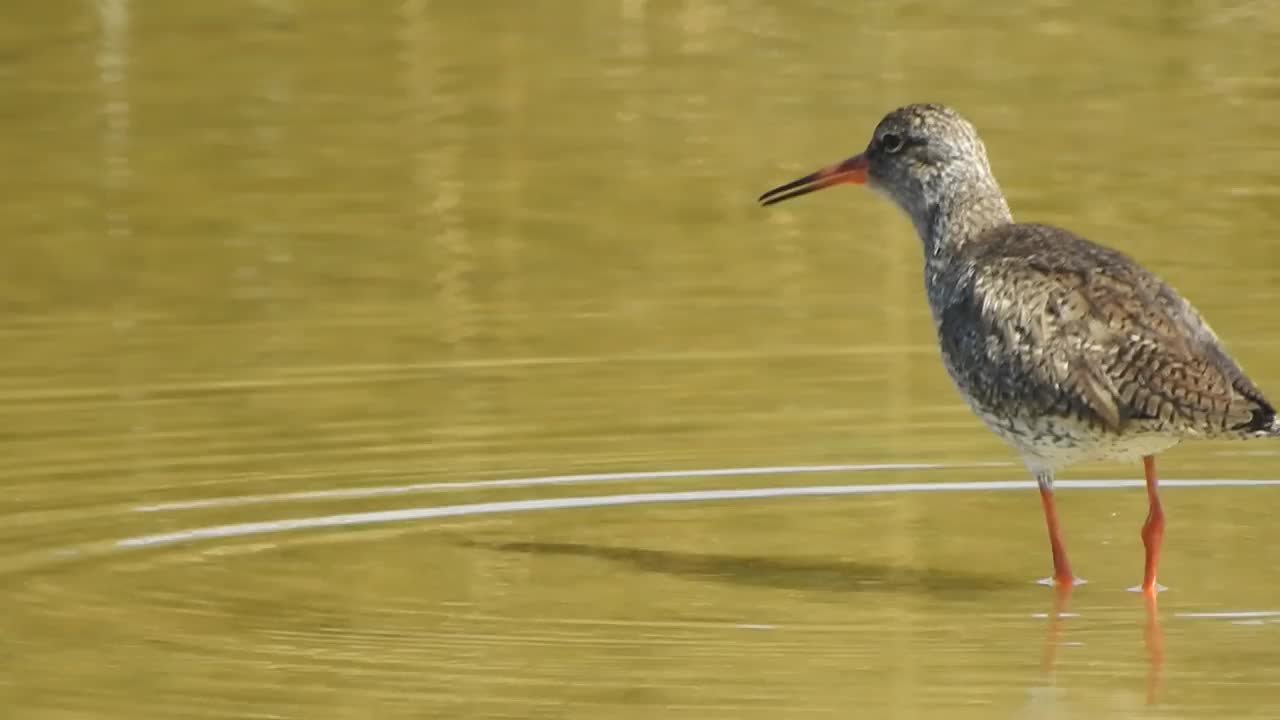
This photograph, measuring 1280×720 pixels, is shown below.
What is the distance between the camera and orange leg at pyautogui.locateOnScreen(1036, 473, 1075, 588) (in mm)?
12195

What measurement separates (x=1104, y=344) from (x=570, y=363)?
471 cm

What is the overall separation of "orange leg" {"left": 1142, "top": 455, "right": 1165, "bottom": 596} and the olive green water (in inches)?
5.3

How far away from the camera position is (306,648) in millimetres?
11141

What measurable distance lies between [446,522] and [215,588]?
57.2 inches

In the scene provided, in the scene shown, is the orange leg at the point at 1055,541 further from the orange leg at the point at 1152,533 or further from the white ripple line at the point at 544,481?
the white ripple line at the point at 544,481

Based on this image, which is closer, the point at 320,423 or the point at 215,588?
the point at 215,588

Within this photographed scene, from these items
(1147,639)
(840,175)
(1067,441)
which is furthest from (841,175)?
(1147,639)

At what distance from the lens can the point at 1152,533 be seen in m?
12.3

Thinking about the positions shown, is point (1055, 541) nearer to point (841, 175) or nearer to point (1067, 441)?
point (1067, 441)

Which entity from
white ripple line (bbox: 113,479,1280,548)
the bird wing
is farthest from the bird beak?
the bird wing

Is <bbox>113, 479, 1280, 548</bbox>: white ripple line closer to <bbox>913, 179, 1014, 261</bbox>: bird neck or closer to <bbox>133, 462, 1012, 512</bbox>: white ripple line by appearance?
<bbox>133, 462, 1012, 512</bbox>: white ripple line

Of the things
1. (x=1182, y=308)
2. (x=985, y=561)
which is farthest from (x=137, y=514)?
(x=1182, y=308)

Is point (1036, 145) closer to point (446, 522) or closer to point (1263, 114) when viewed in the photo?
point (1263, 114)

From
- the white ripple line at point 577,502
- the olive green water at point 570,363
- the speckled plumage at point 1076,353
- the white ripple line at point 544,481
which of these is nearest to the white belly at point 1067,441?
the speckled plumage at point 1076,353
